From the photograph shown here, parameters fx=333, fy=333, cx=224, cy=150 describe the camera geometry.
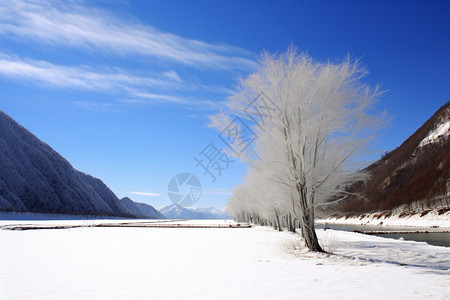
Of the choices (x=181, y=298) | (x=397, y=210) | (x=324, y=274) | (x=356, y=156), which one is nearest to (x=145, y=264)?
(x=181, y=298)

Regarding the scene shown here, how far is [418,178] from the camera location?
10188 cm

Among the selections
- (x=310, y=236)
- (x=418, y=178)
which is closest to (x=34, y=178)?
(x=310, y=236)

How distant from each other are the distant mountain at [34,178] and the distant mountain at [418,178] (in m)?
97.5

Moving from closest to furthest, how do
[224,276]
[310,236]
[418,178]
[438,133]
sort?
[224,276] < [310,236] < [418,178] < [438,133]

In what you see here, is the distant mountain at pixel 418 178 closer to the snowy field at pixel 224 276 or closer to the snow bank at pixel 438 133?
the snow bank at pixel 438 133

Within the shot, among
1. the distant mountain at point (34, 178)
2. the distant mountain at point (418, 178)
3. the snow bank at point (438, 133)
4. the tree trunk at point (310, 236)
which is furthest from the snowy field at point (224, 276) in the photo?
the snow bank at point (438, 133)

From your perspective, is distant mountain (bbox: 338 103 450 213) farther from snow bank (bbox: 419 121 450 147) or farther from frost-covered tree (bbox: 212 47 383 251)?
frost-covered tree (bbox: 212 47 383 251)

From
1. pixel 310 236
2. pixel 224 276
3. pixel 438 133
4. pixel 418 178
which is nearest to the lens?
pixel 224 276

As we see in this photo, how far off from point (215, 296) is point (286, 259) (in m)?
5.37

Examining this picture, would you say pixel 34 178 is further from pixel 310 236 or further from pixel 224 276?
pixel 224 276

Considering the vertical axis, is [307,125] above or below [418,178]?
below

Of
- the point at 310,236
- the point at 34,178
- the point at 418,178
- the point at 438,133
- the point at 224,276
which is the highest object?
the point at 438,133

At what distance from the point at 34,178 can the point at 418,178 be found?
404ft

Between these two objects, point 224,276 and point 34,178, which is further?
point 34,178
